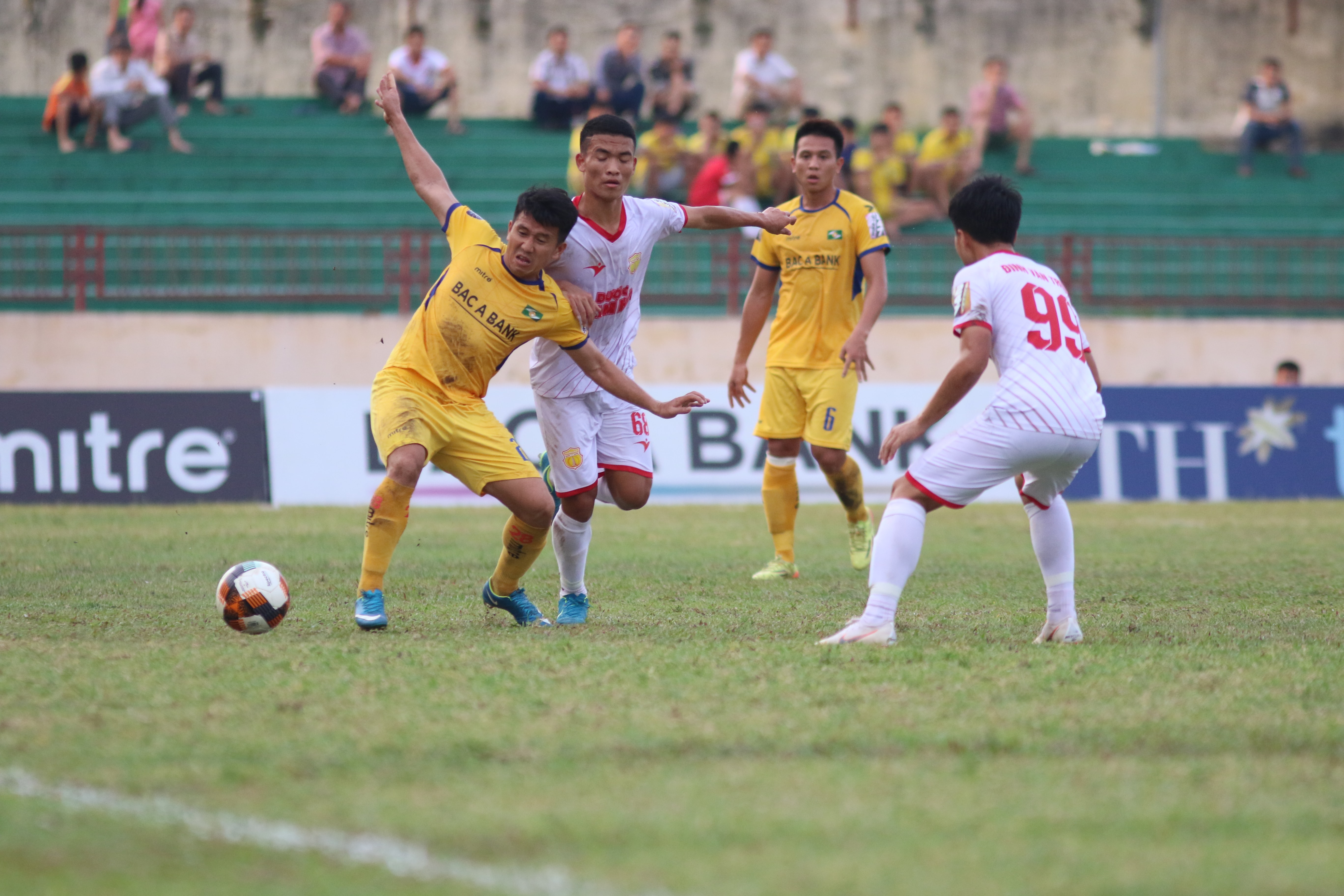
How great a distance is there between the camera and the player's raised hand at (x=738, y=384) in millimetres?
8695

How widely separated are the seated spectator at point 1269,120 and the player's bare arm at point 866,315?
16.5 m

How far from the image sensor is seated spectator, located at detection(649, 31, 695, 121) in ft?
73.7

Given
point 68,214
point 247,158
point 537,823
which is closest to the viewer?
point 537,823

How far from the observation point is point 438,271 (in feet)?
62.4

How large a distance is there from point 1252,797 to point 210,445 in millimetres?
12367

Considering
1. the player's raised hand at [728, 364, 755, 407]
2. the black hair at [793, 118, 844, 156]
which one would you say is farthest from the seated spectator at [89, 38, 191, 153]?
the player's raised hand at [728, 364, 755, 407]

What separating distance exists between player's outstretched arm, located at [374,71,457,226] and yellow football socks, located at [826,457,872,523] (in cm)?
343

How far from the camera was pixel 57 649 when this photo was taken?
6.17 metres

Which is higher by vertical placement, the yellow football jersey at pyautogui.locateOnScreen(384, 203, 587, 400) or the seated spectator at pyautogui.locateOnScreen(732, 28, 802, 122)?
the seated spectator at pyautogui.locateOnScreen(732, 28, 802, 122)

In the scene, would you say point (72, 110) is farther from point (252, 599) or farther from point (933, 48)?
point (252, 599)

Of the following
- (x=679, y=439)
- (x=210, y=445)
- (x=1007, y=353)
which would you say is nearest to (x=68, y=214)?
(x=210, y=445)

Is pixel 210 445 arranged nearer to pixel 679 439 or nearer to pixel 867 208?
pixel 679 439

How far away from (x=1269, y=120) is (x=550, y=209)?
20542mm

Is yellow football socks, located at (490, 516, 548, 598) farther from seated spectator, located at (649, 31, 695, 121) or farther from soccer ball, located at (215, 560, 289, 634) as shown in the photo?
seated spectator, located at (649, 31, 695, 121)
